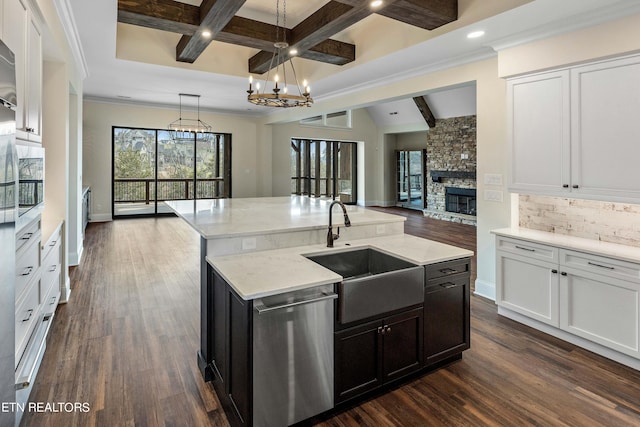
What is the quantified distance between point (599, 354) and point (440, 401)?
1514 mm

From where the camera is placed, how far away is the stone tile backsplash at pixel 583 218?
293 centimetres

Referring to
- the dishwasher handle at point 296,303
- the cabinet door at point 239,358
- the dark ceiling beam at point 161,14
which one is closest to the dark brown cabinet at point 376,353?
the dishwasher handle at point 296,303

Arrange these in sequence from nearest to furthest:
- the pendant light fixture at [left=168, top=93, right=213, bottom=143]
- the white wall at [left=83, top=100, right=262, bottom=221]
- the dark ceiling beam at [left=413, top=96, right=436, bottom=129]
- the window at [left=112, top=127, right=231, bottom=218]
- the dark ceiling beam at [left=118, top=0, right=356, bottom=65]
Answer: the dark ceiling beam at [left=118, top=0, right=356, bottom=65], the white wall at [left=83, top=100, right=262, bottom=221], the window at [left=112, top=127, right=231, bottom=218], the pendant light fixture at [left=168, top=93, right=213, bottom=143], the dark ceiling beam at [left=413, top=96, right=436, bottom=129]

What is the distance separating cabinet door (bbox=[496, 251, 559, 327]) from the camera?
3.03m

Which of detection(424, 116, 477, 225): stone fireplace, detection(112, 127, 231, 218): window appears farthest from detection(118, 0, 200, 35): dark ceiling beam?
detection(424, 116, 477, 225): stone fireplace

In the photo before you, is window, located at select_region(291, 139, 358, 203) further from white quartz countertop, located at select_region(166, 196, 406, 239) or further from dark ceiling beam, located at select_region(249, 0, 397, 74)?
white quartz countertop, located at select_region(166, 196, 406, 239)

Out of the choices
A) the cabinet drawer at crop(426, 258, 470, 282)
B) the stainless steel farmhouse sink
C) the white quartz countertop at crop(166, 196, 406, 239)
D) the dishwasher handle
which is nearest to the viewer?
the dishwasher handle

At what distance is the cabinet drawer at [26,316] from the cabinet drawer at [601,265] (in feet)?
12.0

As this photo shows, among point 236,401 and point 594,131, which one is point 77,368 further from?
point 594,131

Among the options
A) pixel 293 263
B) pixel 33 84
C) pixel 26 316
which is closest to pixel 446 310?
pixel 293 263

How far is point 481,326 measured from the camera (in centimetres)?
328

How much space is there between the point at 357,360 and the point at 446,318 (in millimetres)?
772

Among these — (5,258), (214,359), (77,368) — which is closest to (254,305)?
(214,359)

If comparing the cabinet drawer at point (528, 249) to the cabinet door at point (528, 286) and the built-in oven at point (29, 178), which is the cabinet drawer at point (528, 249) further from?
the built-in oven at point (29, 178)
